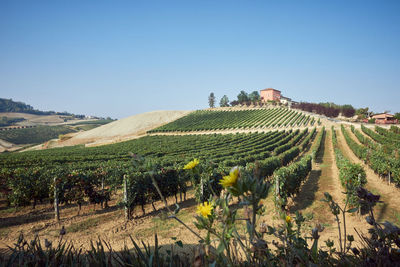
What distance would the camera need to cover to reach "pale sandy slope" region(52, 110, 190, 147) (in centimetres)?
6481

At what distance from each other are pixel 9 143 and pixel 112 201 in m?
98.6

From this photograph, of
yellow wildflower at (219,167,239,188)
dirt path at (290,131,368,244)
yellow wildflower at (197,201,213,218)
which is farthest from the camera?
dirt path at (290,131,368,244)

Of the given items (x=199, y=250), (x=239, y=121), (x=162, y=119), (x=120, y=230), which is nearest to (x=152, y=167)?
(x=199, y=250)

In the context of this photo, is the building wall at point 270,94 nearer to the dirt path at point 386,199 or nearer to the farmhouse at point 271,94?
the farmhouse at point 271,94

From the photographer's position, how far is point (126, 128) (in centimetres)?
7619

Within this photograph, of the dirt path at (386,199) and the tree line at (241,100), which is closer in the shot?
the dirt path at (386,199)

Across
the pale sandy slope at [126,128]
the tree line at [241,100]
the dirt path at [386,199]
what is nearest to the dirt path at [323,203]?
the dirt path at [386,199]

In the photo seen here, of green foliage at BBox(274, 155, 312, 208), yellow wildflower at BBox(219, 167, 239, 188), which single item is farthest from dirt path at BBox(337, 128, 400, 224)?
yellow wildflower at BBox(219, 167, 239, 188)

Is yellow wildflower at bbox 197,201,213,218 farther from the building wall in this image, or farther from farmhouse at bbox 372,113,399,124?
the building wall

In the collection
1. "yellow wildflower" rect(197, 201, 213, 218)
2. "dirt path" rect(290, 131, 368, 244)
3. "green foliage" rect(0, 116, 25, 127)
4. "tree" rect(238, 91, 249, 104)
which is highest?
"tree" rect(238, 91, 249, 104)

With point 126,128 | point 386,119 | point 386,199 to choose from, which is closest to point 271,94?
point 386,119

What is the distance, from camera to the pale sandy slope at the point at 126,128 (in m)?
64.8

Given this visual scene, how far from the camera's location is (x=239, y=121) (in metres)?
67.2

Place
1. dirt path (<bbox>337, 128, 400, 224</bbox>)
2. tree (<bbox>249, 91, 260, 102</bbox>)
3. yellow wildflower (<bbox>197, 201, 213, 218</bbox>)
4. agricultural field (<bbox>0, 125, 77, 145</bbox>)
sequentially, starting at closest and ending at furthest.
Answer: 1. yellow wildflower (<bbox>197, 201, 213, 218</bbox>)
2. dirt path (<bbox>337, 128, 400, 224</bbox>)
3. agricultural field (<bbox>0, 125, 77, 145</bbox>)
4. tree (<bbox>249, 91, 260, 102</bbox>)
